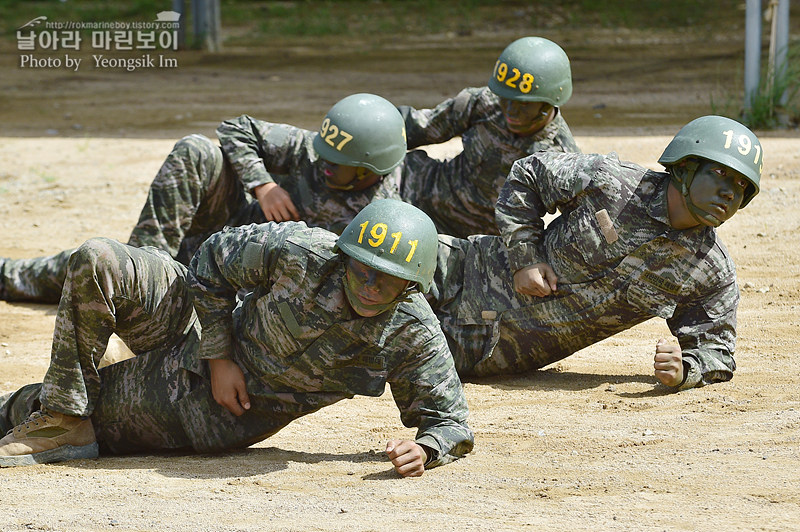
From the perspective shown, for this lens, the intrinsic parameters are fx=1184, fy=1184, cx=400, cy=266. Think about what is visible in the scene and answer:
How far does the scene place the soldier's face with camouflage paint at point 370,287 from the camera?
14.1ft

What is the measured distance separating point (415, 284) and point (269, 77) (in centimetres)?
1248

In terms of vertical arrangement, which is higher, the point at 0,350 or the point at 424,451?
the point at 424,451

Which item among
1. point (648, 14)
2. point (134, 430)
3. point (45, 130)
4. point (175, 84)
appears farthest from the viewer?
point (648, 14)

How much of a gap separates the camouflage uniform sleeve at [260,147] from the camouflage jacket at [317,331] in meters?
2.18

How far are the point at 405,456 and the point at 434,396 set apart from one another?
0.28m

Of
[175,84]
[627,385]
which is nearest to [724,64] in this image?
[175,84]

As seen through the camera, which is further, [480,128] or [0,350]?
[480,128]

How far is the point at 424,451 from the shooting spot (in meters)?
4.45

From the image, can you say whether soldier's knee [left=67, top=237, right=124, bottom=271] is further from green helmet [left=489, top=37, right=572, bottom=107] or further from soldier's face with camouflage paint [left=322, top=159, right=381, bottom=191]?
green helmet [left=489, top=37, right=572, bottom=107]

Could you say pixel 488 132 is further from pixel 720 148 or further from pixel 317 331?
pixel 317 331

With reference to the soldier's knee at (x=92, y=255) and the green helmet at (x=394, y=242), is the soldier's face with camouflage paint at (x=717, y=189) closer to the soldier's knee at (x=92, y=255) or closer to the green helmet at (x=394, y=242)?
the green helmet at (x=394, y=242)

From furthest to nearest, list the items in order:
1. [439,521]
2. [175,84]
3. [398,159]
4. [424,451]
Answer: [175,84]
[398,159]
[424,451]
[439,521]

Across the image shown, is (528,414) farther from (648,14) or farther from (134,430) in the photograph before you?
(648,14)

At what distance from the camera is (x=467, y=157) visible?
7.30 metres
